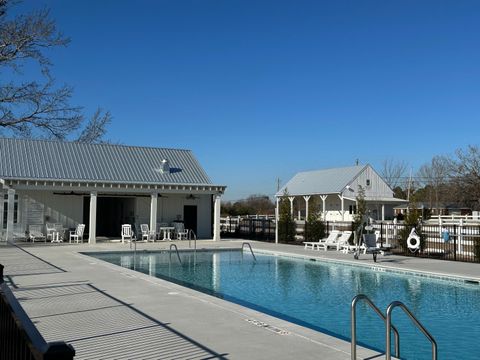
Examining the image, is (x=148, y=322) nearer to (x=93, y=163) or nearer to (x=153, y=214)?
(x=153, y=214)

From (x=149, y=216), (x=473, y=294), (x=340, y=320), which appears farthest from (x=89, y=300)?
(x=149, y=216)

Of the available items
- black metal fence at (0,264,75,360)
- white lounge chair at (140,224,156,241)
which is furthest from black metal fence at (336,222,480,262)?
black metal fence at (0,264,75,360)

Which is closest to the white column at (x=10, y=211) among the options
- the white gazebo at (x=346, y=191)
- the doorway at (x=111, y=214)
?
the doorway at (x=111, y=214)

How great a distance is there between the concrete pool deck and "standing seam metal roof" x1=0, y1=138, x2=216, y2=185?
1450 centimetres

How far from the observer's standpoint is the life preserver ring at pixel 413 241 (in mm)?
19859

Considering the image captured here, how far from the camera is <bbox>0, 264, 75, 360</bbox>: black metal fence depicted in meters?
2.20

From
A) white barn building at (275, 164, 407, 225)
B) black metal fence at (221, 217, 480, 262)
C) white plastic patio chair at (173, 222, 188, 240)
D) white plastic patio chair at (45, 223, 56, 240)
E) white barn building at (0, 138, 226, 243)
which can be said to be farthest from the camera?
white barn building at (275, 164, 407, 225)

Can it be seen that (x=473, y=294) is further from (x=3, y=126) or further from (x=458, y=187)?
(x=458, y=187)

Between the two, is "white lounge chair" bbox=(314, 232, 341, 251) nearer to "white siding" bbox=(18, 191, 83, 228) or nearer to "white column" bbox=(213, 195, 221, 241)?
"white column" bbox=(213, 195, 221, 241)

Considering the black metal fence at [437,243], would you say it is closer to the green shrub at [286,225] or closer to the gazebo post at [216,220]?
the green shrub at [286,225]

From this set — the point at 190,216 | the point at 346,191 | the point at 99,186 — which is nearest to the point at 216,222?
the point at 190,216

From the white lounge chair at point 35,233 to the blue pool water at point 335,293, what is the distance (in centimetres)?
681

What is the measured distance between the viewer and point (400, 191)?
218ft

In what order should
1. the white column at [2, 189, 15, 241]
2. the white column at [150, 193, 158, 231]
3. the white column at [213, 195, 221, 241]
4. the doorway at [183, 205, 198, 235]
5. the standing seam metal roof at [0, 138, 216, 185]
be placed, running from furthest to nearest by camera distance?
1. the doorway at [183, 205, 198, 235]
2. the white column at [213, 195, 221, 241]
3. the white column at [150, 193, 158, 231]
4. the standing seam metal roof at [0, 138, 216, 185]
5. the white column at [2, 189, 15, 241]
